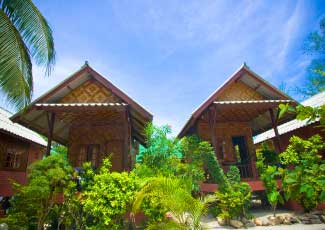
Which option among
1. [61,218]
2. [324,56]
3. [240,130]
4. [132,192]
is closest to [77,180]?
[61,218]

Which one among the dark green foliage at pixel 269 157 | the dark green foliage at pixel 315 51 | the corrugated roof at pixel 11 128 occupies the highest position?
the dark green foliage at pixel 315 51

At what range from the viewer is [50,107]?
908 centimetres

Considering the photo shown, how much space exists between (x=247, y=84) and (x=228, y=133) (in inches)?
125

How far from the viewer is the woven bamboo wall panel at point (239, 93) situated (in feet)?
39.4

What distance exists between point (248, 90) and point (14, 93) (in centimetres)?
1119

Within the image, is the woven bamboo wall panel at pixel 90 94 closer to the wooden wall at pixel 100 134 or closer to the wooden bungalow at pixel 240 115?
the wooden wall at pixel 100 134

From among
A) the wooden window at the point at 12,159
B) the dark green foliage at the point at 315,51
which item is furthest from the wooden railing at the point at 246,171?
the dark green foliage at the point at 315,51

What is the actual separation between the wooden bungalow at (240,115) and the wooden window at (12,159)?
35.3ft

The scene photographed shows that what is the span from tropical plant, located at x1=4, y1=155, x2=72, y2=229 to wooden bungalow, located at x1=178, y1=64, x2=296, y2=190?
629 centimetres

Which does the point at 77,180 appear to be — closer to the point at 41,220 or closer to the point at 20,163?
the point at 41,220

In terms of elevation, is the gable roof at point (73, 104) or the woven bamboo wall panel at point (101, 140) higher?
the gable roof at point (73, 104)

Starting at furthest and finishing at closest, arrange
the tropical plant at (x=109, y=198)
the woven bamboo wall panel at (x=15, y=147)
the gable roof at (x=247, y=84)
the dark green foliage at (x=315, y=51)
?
the dark green foliage at (x=315, y=51) < the woven bamboo wall panel at (x=15, y=147) < the gable roof at (x=247, y=84) < the tropical plant at (x=109, y=198)

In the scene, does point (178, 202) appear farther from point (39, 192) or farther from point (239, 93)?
point (239, 93)

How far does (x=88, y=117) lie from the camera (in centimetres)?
1187
